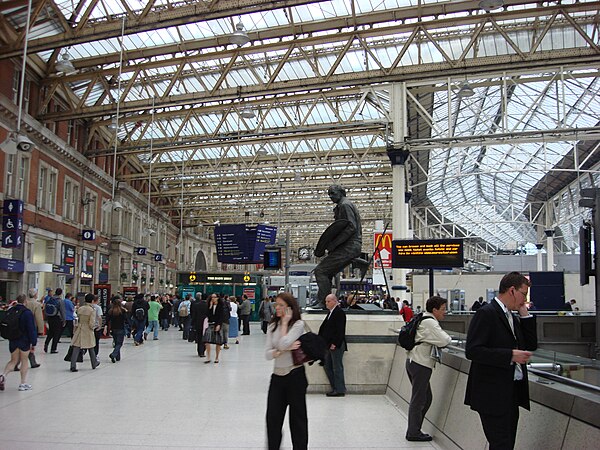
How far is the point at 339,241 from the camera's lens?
10.2 m

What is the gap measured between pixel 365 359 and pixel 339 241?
6.63 feet

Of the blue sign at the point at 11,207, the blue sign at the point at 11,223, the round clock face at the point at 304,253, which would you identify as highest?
the blue sign at the point at 11,207

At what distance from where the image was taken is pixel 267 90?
23438 millimetres

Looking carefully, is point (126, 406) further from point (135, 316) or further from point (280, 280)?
point (280, 280)

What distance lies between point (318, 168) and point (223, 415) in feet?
118

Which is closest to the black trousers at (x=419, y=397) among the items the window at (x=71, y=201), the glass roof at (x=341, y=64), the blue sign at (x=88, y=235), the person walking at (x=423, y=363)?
the person walking at (x=423, y=363)

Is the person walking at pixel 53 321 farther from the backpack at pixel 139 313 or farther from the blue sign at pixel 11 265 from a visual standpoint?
the blue sign at pixel 11 265

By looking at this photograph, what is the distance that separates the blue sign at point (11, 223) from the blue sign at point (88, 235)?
1005cm

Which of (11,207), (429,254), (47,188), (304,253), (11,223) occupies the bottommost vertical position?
(429,254)

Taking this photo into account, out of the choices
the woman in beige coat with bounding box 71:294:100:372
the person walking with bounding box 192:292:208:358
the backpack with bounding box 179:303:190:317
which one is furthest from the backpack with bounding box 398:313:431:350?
the backpack with bounding box 179:303:190:317

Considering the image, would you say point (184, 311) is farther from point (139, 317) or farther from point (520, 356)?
point (520, 356)

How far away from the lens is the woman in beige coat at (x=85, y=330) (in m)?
12.1

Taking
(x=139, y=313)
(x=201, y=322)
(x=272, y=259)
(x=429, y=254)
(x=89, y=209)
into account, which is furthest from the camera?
(x=89, y=209)

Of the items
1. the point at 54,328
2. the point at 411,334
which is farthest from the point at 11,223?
the point at 411,334
